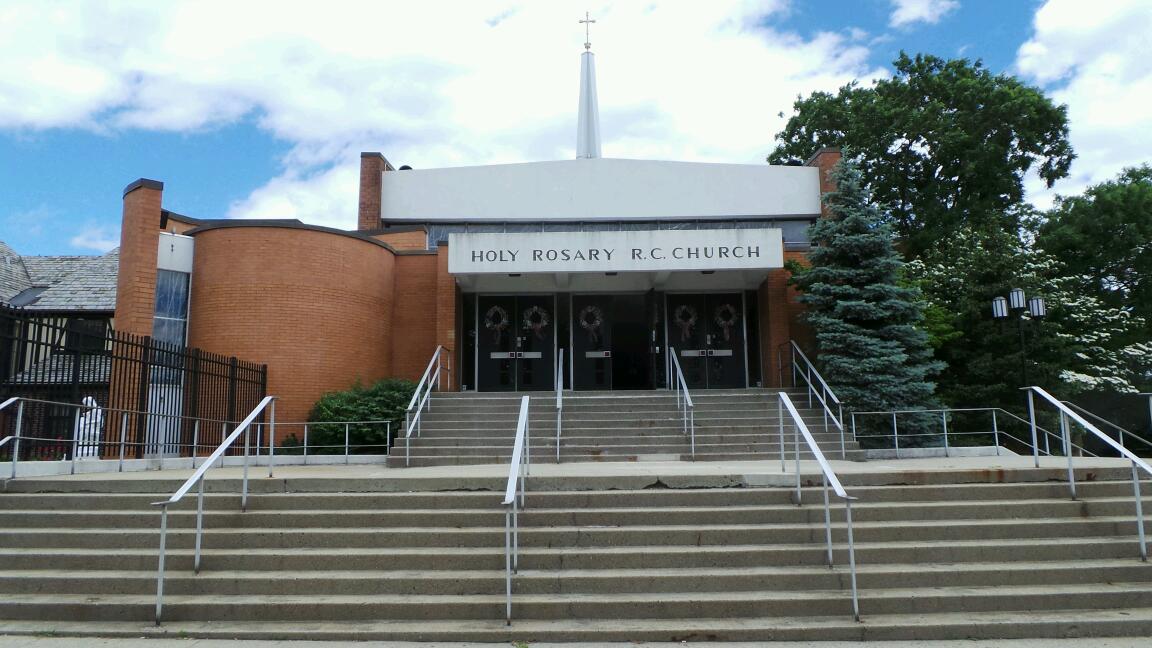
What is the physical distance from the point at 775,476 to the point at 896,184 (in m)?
25.1

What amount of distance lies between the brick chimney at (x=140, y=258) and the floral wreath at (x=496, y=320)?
7280mm

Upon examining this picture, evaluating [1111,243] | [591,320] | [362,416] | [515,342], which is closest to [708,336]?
[591,320]

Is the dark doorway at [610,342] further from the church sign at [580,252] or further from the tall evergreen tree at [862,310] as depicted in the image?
the tall evergreen tree at [862,310]

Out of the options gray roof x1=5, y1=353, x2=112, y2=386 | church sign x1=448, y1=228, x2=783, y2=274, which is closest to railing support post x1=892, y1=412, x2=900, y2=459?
church sign x1=448, y1=228, x2=783, y2=274

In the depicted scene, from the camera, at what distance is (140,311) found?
15.4 metres

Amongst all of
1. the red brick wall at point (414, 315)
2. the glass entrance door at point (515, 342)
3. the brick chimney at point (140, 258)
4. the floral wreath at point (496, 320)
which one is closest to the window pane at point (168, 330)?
the brick chimney at point (140, 258)

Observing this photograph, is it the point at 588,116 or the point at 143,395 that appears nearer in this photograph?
the point at 143,395

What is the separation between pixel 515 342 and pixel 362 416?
543 cm

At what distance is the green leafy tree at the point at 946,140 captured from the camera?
2795cm

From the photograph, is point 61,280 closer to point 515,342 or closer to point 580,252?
point 515,342

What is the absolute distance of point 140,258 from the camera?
51.0ft

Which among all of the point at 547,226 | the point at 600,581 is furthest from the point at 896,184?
the point at 600,581

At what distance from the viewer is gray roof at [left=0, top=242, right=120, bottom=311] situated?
23.6 m

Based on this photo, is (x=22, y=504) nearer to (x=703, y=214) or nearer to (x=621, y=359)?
(x=621, y=359)
